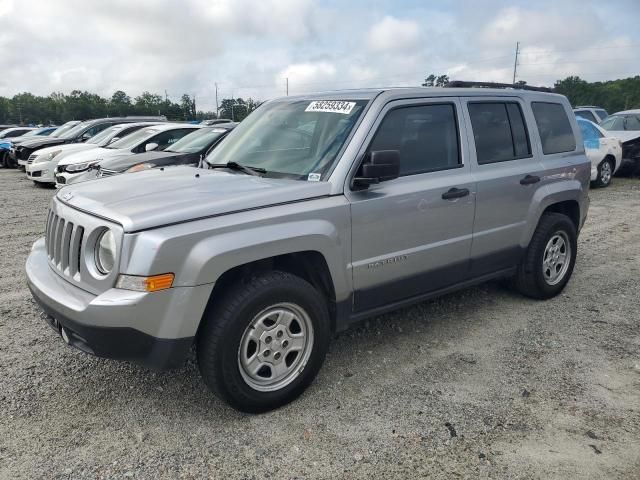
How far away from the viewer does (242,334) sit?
2955 mm

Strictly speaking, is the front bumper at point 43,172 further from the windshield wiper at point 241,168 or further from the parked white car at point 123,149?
the windshield wiper at point 241,168

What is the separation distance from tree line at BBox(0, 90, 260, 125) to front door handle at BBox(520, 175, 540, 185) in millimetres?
58100

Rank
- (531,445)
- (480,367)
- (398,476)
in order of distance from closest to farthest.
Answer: (398,476) → (531,445) → (480,367)

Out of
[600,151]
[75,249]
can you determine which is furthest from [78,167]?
[600,151]

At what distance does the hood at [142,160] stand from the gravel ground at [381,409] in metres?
4.04

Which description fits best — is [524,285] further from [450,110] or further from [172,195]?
[172,195]

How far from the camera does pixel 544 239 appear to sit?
4777 millimetres

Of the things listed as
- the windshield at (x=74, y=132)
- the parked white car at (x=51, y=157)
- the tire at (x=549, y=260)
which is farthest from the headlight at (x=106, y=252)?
the windshield at (x=74, y=132)

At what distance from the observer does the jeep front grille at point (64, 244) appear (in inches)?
117

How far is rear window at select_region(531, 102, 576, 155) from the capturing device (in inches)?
190

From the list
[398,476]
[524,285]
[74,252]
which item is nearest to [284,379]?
[398,476]

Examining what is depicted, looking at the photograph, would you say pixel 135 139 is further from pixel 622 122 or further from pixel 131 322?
pixel 622 122

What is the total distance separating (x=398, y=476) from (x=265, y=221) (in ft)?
4.99

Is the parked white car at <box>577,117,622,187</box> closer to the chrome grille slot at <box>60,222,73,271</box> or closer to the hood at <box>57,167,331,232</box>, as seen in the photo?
the hood at <box>57,167,331,232</box>
